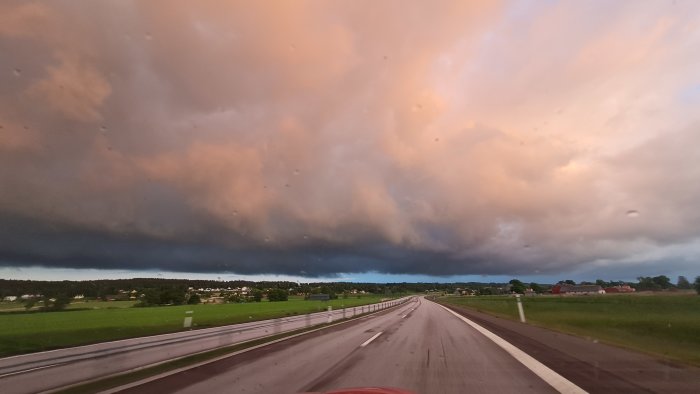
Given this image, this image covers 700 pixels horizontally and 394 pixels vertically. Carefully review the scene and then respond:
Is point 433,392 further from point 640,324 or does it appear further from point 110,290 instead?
point 110,290

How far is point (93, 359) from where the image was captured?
33.2 feet

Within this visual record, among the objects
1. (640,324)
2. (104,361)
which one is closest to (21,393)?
(104,361)

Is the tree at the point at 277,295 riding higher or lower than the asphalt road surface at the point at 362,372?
higher

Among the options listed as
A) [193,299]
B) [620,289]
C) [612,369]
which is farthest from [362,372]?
[620,289]

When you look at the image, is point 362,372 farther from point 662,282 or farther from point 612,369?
point 662,282

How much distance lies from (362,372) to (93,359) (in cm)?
594

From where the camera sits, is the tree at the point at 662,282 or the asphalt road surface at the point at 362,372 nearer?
the asphalt road surface at the point at 362,372

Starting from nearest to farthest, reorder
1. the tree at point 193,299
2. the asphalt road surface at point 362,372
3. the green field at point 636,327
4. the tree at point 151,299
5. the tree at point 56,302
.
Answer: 1. the asphalt road surface at point 362,372
2. the green field at point 636,327
3. the tree at point 56,302
4. the tree at point 151,299
5. the tree at point 193,299

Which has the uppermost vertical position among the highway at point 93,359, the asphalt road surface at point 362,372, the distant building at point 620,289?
the distant building at point 620,289

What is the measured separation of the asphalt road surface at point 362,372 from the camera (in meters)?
8.38

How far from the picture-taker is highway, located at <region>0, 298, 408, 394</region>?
27.2ft

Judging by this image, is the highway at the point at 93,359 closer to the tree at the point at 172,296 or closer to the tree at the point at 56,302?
the tree at the point at 56,302

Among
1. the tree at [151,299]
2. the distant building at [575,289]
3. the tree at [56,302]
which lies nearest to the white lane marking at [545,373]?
the tree at [56,302]

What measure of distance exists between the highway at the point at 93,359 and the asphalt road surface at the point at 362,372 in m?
1.64
